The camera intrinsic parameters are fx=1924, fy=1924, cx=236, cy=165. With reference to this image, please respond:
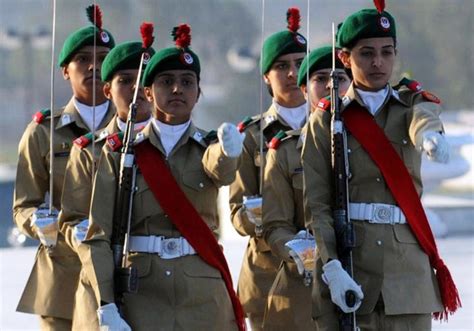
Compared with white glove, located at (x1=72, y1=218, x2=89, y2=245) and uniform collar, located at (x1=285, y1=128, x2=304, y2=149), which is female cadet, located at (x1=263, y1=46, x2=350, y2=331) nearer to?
uniform collar, located at (x1=285, y1=128, x2=304, y2=149)

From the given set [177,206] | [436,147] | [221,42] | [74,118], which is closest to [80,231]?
[177,206]

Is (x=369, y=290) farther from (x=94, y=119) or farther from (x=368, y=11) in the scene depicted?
(x=94, y=119)

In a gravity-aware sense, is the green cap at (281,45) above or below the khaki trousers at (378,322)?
above

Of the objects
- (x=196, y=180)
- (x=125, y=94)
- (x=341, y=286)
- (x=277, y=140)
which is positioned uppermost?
(x=125, y=94)

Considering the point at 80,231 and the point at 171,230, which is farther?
the point at 80,231

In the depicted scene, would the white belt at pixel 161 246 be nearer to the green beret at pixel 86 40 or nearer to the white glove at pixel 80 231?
the white glove at pixel 80 231

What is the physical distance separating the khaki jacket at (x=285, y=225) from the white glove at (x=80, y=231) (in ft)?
2.92

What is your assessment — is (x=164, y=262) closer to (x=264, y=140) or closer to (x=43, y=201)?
(x=43, y=201)

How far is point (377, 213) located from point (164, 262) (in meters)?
0.95

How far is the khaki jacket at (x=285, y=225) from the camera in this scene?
9.12 m

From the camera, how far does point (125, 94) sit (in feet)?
30.5

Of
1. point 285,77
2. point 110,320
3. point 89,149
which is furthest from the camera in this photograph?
point 285,77

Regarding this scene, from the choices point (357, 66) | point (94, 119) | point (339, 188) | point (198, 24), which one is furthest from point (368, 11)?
point (198, 24)

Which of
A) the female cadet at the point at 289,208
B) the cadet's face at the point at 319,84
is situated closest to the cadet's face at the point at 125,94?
the female cadet at the point at 289,208
